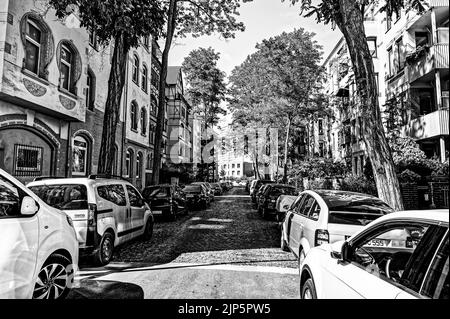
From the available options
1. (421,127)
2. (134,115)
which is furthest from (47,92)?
(421,127)

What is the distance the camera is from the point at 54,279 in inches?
154

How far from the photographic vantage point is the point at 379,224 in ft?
9.30

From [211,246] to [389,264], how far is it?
6.01 m

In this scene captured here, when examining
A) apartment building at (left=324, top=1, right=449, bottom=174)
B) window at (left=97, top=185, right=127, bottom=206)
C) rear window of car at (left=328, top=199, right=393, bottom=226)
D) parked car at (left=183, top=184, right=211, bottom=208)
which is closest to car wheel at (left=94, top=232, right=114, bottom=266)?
window at (left=97, top=185, right=127, bottom=206)

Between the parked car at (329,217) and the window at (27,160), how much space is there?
1034 cm

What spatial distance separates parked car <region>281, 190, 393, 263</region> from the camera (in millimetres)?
4723

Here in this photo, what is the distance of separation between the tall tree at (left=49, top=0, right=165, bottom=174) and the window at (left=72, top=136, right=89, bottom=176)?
477 centimetres

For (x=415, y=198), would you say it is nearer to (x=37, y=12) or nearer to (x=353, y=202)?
(x=353, y=202)

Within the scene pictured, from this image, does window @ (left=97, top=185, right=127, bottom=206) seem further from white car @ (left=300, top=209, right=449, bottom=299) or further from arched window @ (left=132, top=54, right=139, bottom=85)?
arched window @ (left=132, top=54, right=139, bottom=85)

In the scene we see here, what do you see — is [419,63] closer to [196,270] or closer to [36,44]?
[196,270]

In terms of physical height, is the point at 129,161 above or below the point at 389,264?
above

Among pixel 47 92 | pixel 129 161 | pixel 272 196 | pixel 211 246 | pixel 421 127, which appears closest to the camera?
pixel 211 246

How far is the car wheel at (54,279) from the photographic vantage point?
3666mm

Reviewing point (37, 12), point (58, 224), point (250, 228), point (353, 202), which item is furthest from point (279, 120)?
point (58, 224)
